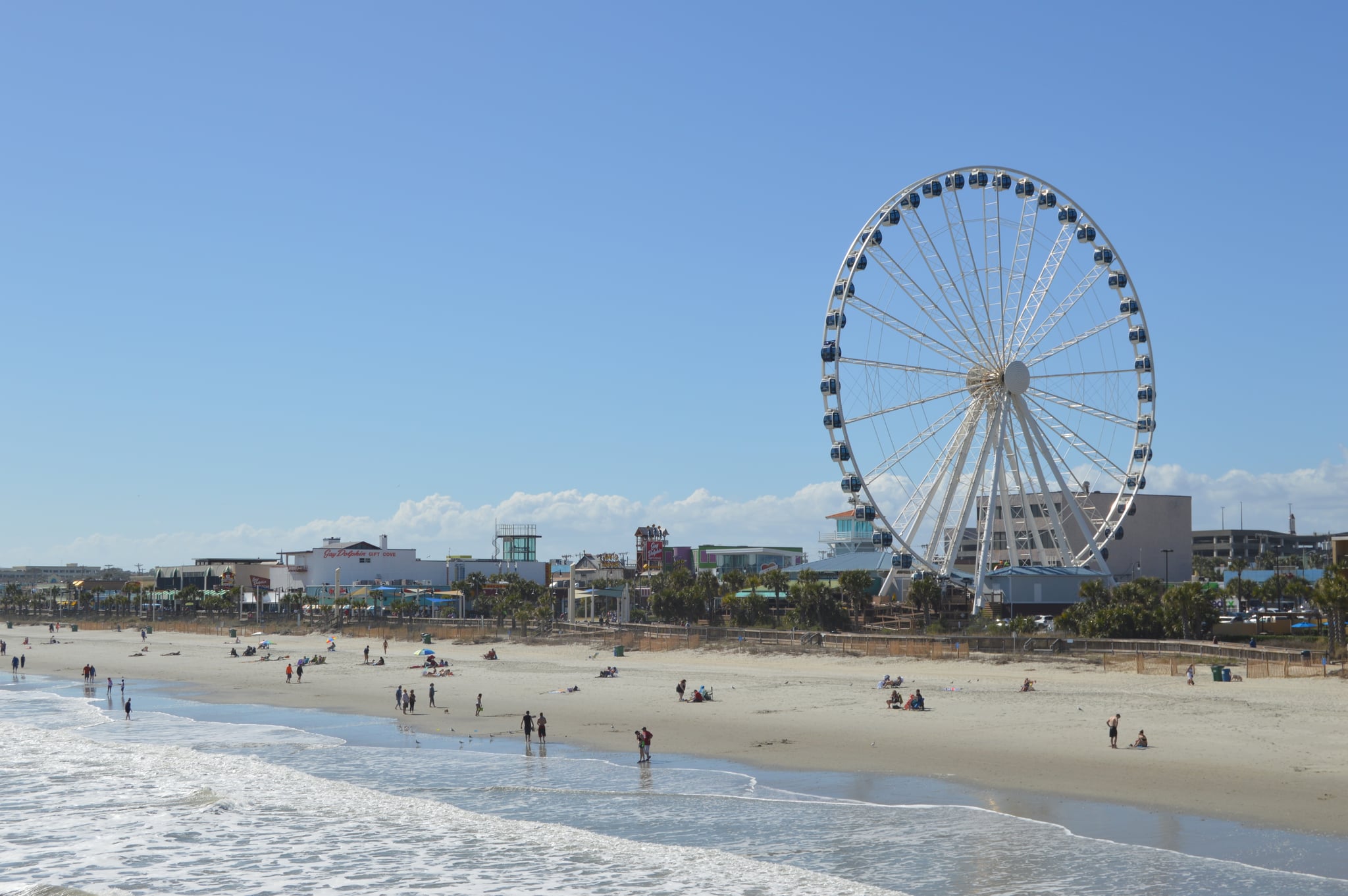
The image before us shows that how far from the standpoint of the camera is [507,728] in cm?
3575

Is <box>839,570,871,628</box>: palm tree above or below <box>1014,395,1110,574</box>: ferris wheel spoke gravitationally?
below

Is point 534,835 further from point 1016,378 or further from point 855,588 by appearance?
point 855,588

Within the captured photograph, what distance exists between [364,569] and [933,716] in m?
92.4

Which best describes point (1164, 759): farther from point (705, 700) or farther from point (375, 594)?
point (375, 594)

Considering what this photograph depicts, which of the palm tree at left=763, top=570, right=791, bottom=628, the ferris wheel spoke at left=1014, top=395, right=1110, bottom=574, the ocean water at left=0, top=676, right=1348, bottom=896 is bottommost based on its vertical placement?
the ocean water at left=0, top=676, right=1348, bottom=896

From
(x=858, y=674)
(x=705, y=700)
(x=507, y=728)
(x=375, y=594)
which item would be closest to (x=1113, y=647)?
(x=858, y=674)

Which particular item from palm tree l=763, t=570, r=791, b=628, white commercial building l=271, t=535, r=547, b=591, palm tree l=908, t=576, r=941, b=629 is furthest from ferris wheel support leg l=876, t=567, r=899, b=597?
white commercial building l=271, t=535, r=547, b=591

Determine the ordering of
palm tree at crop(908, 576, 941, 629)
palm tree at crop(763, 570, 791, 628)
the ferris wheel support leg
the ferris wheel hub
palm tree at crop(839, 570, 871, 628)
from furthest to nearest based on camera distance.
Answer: palm tree at crop(763, 570, 791, 628), palm tree at crop(839, 570, 871, 628), the ferris wheel support leg, palm tree at crop(908, 576, 941, 629), the ferris wheel hub

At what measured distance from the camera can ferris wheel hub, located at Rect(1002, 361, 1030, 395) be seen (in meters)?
58.2

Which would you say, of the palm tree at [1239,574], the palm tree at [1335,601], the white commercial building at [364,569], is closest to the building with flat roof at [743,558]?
the white commercial building at [364,569]

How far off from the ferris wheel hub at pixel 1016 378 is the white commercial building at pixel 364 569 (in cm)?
6993

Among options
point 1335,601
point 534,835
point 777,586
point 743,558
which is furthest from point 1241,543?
point 534,835

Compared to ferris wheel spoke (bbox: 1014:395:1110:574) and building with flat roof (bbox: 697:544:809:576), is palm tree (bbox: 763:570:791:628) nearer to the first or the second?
ferris wheel spoke (bbox: 1014:395:1110:574)

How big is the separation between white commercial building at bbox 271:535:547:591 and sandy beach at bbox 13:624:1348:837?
189 ft
